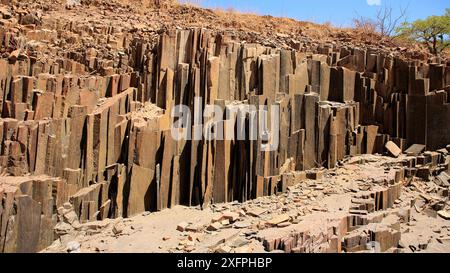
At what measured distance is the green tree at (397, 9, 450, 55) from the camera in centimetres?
1492

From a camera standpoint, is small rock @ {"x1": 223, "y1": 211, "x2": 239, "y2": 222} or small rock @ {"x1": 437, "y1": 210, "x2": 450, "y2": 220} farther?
small rock @ {"x1": 437, "y1": 210, "x2": 450, "y2": 220}

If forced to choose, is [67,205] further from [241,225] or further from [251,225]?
[251,225]

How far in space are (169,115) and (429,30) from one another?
1254 centimetres

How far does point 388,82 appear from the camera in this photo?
8.25 m

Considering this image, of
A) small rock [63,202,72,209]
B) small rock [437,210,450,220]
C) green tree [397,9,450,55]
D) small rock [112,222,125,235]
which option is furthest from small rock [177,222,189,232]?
green tree [397,9,450,55]

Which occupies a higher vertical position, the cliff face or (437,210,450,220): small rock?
the cliff face

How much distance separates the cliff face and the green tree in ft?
23.1

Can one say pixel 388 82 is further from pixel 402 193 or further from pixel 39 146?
pixel 39 146

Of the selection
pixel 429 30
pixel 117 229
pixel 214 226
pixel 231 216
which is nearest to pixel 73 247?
pixel 117 229

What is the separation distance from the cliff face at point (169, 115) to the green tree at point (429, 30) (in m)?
7.05

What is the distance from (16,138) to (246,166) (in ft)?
11.3

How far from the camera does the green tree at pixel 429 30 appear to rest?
1492 cm

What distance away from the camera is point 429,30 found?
597 inches

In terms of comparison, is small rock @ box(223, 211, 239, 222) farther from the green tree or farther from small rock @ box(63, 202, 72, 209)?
the green tree
